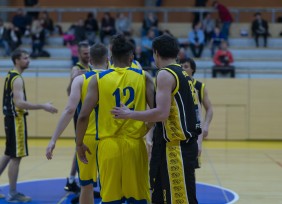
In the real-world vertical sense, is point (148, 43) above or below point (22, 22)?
below

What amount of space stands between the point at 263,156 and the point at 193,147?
788cm

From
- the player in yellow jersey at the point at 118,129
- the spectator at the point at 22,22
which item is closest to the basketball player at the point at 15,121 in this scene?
the player in yellow jersey at the point at 118,129

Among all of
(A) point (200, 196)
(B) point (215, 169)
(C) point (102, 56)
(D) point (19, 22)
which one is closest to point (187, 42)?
(D) point (19, 22)

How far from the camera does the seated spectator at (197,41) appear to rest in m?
18.9

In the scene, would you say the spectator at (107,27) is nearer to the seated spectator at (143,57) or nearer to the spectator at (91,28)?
the spectator at (91,28)

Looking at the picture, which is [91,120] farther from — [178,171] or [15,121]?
[15,121]

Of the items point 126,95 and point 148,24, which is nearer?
point 126,95

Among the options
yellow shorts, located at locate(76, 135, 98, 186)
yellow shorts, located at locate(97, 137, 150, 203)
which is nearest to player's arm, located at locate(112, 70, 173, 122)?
yellow shorts, located at locate(97, 137, 150, 203)

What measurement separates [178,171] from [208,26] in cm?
1548

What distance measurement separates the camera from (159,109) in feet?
15.9

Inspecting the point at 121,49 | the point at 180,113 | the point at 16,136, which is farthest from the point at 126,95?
the point at 16,136

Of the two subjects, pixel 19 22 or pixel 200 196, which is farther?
pixel 19 22

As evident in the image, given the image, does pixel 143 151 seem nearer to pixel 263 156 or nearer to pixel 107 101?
pixel 107 101

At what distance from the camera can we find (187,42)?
1928 cm
